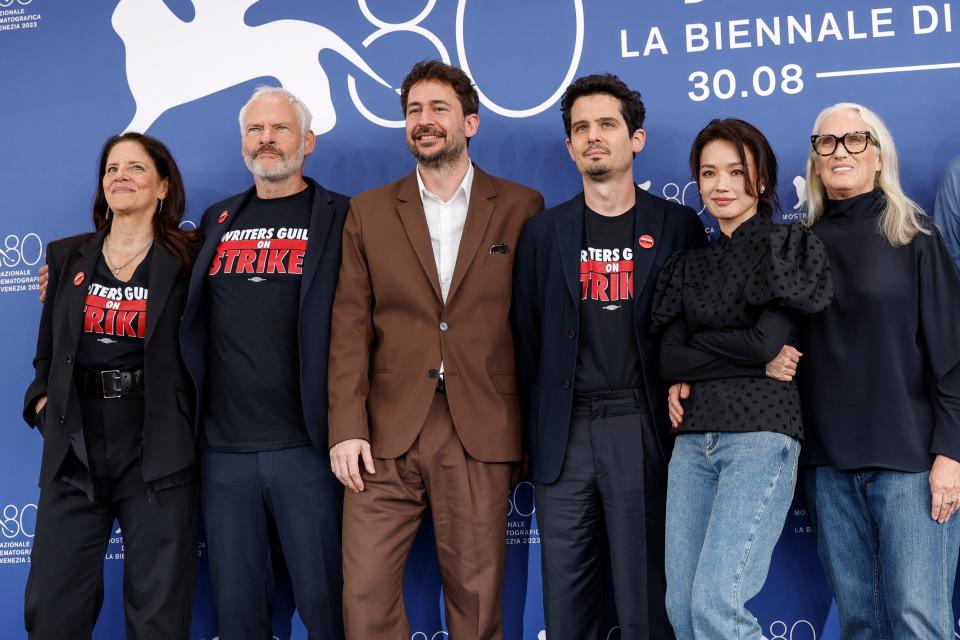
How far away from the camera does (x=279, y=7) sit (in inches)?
159

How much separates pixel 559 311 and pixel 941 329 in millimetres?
1218

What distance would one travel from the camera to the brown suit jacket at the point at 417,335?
10.2ft

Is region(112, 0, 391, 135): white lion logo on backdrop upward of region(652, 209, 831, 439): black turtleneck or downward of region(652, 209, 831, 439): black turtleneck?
upward

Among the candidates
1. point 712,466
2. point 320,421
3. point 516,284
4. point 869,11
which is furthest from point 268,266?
point 869,11

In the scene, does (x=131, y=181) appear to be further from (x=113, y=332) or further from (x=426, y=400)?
(x=426, y=400)

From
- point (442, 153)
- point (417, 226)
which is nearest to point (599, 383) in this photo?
point (417, 226)

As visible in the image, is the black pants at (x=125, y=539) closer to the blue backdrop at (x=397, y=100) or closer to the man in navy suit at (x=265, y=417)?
the man in navy suit at (x=265, y=417)

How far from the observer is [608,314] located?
308cm

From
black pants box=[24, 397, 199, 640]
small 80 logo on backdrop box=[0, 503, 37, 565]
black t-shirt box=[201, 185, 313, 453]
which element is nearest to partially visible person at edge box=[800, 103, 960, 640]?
black t-shirt box=[201, 185, 313, 453]

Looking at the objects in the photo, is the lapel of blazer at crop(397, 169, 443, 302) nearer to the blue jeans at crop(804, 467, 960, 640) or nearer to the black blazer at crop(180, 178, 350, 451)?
the black blazer at crop(180, 178, 350, 451)

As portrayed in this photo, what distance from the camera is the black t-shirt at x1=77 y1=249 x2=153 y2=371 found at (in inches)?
130

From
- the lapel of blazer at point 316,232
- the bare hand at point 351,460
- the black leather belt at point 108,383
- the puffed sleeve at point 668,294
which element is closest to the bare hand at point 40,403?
the black leather belt at point 108,383

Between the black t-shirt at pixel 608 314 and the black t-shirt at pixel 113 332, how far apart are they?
161 cm

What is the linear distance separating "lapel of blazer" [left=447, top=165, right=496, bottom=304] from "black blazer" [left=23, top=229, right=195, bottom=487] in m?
1.07
